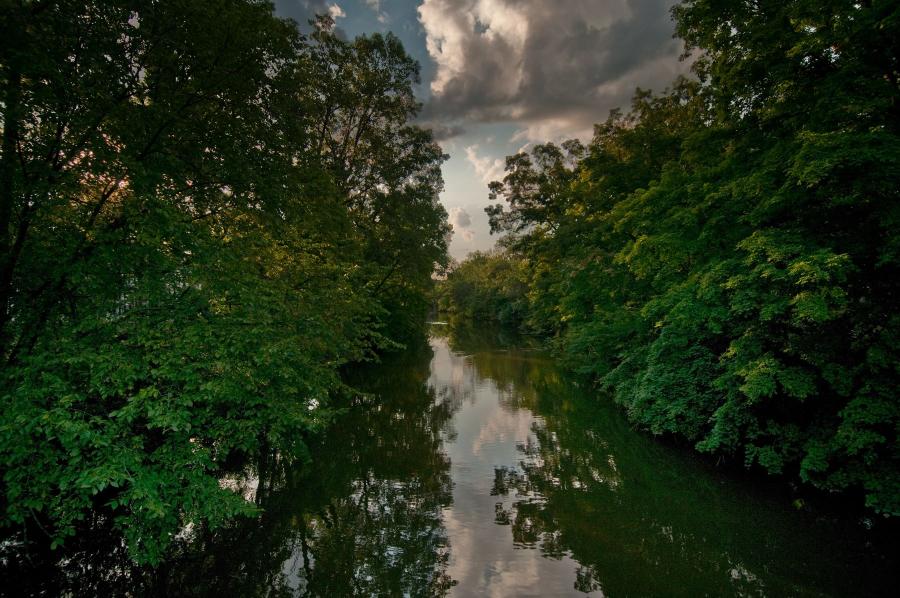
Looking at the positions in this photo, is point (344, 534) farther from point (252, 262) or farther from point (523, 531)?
point (252, 262)

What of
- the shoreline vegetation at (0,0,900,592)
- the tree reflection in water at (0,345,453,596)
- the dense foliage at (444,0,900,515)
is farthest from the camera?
the dense foliage at (444,0,900,515)

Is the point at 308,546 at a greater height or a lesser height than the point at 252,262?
lesser

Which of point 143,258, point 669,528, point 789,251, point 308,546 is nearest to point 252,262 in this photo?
point 143,258

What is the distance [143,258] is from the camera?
6.11 meters

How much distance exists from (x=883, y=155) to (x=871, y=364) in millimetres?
3377

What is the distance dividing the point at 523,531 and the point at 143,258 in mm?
8113

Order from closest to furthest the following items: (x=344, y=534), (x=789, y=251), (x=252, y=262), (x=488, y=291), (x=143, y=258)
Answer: (x=143, y=258) → (x=789, y=251) → (x=252, y=262) → (x=344, y=534) → (x=488, y=291)

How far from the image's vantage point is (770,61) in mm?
9133

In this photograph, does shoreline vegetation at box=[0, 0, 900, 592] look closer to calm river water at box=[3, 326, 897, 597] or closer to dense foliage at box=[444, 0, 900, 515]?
dense foliage at box=[444, 0, 900, 515]

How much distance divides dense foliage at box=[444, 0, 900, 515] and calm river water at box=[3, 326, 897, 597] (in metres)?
1.16

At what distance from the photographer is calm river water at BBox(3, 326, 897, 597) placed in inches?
255

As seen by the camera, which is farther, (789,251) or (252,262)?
(252,262)

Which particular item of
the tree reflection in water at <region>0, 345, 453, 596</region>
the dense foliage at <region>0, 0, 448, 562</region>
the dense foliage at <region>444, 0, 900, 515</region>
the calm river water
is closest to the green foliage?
the dense foliage at <region>444, 0, 900, 515</region>

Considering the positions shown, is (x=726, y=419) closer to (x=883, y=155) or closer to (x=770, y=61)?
(x=883, y=155)
